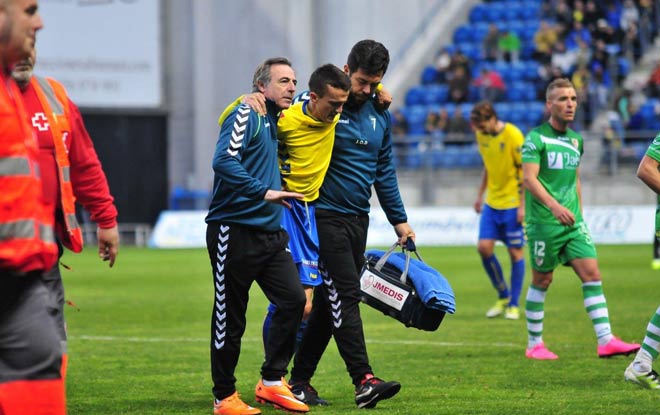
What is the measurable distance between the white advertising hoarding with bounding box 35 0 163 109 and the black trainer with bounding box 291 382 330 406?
29696 mm

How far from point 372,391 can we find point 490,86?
26.6 metres

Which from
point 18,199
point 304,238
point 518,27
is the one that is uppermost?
point 18,199

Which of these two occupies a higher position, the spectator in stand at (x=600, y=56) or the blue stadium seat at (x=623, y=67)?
the spectator in stand at (x=600, y=56)

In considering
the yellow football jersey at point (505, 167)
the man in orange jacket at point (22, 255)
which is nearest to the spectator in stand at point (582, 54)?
the yellow football jersey at point (505, 167)

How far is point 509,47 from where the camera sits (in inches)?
1373

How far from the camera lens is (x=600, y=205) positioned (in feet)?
97.0

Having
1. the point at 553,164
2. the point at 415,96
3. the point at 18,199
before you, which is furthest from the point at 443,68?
the point at 18,199

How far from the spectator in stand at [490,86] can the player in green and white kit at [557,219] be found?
23.1 m

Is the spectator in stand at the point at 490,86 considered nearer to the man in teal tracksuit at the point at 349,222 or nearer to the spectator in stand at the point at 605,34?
the spectator in stand at the point at 605,34

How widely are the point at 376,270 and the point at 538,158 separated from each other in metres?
2.62

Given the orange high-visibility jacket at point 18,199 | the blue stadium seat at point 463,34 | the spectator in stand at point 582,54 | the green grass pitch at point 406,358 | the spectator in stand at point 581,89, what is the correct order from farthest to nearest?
the blue stadium seat at point 463,34 → the spectator in stand at point 582,54 → the spectator in stand at point 581,89 → the green grass pitch at point 406,358 → the orange high-visibility jacket at point 18,199

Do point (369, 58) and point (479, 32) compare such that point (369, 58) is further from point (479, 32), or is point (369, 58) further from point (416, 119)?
point (479, 32)

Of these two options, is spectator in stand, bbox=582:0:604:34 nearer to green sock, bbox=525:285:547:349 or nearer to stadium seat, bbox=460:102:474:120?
stadium seat, bbox=460:102:474:120

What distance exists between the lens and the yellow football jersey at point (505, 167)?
14.1 metres
